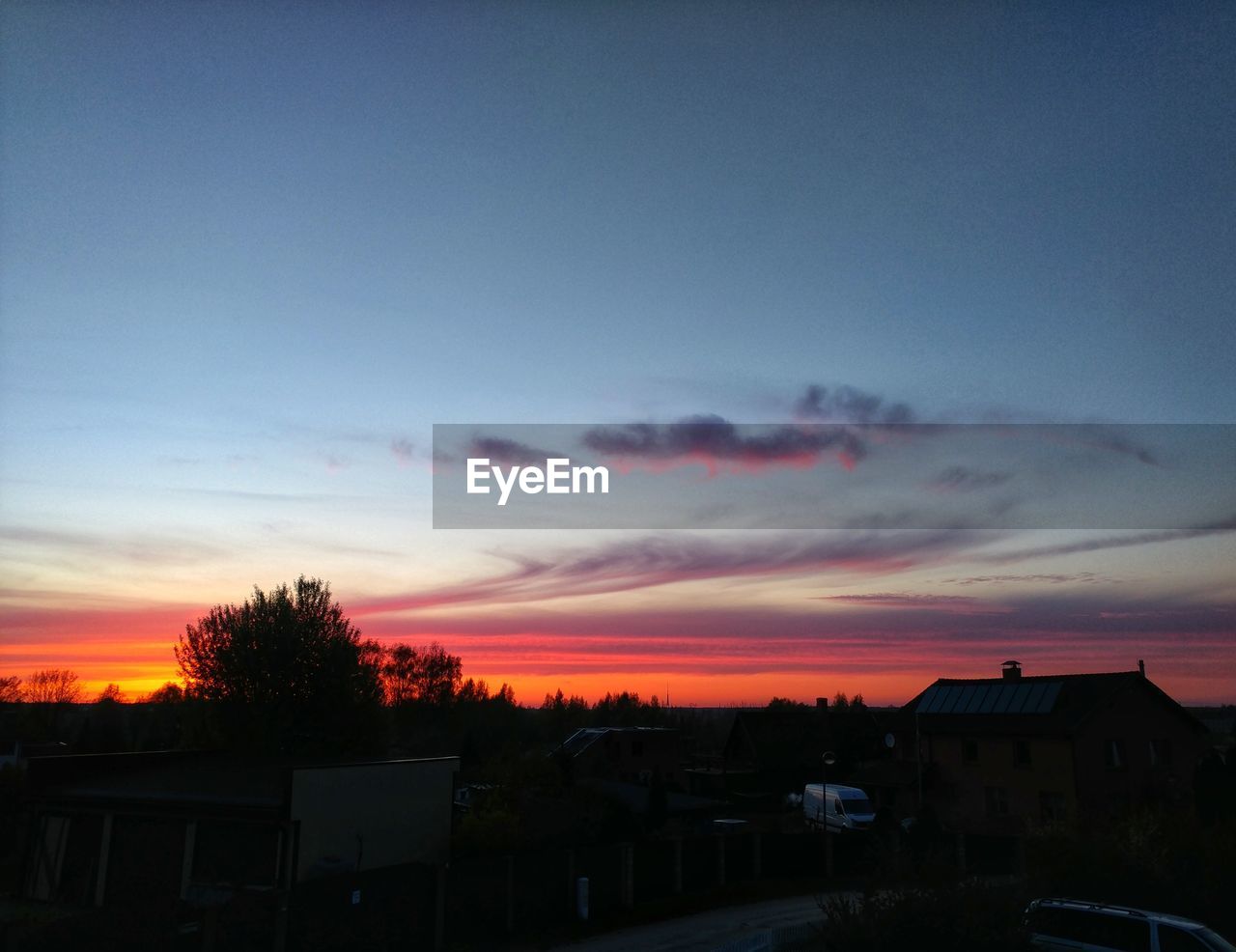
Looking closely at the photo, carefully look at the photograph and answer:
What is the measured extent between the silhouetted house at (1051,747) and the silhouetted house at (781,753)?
543 inches

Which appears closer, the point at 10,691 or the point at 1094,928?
the point at 1094,928

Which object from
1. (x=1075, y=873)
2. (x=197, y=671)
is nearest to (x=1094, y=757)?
(x=1075, y=873)

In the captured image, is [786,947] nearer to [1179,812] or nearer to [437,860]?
[1179,812]

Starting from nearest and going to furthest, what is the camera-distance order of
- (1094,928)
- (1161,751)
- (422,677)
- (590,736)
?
(1094,928) < (1161,751) < (590,736) < (422,677)

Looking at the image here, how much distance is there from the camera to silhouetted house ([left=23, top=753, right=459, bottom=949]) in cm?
2634

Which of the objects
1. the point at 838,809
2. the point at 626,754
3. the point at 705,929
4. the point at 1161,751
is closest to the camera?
the point at 705,929

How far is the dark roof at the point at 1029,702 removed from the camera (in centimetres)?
4681

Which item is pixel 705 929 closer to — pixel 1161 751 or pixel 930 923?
pixel 930 923

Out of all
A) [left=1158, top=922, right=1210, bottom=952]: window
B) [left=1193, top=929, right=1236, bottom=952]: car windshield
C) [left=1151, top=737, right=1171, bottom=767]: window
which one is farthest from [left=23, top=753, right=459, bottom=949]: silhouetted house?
[left=1151, top=737, right=1171, bottom=767]: window

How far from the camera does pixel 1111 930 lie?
17.3 meters

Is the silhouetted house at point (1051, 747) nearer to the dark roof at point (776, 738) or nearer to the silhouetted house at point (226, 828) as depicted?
the dark roof at point (776, 738)

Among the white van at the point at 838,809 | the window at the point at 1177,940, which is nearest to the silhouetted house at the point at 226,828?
the window at the point at 1177,940

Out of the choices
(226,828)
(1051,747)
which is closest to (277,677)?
(226,828)

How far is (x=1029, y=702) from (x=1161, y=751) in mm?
7219
